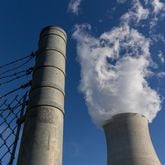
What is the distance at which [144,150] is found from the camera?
11.7 meters

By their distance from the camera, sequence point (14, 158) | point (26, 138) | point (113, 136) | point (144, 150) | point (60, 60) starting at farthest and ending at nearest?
point (113, 136) < point (144, 150) < point (60, 60) < point (14, 158) < point (26, 138)

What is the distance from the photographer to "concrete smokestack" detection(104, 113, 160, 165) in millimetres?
11805

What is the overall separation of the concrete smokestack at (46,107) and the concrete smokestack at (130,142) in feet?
31.4

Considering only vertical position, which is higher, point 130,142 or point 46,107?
point 130,142

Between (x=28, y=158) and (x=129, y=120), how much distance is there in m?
10.8

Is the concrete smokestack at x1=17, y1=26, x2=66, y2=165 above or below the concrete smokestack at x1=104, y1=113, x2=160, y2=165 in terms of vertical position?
below

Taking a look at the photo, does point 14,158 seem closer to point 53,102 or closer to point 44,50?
point 53,102

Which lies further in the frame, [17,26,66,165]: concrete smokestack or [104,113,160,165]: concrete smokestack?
[104,113,160,165]: concrete smokestack

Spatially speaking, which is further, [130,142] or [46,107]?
[130,142]

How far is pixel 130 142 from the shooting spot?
12102mm

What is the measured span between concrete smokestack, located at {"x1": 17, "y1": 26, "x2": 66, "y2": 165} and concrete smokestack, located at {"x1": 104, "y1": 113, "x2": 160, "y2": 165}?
9.56 meters

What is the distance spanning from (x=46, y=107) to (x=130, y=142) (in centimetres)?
1014

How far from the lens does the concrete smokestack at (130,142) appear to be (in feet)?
38.7

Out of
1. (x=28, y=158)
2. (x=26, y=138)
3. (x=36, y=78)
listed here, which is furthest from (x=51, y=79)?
(x=28, y=158)
